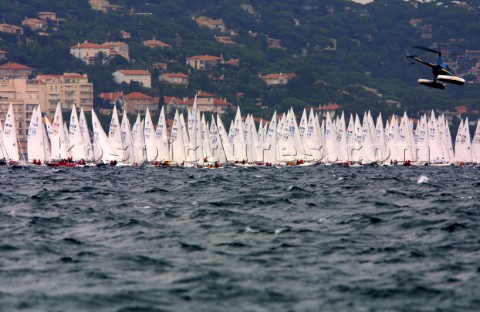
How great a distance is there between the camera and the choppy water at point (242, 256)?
26344mm

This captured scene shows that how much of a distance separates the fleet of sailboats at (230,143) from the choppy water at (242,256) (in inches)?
2714

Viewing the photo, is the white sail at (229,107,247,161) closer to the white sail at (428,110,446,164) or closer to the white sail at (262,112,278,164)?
the white sail at (262,112,278,164)

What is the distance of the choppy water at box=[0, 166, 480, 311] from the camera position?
86.4 feet

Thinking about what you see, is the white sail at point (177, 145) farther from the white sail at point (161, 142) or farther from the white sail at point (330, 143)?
the white sail at point (330, 143)

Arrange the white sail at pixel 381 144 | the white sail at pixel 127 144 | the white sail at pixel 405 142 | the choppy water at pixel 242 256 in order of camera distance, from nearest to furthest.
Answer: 1. the choppy water at pixel 242 256
2. the white sail at pixel 127 144
3. the white sail at pixel 381 144
4. the white sail at pixel 405 142

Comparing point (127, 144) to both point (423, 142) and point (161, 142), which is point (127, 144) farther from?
point (423, 142)

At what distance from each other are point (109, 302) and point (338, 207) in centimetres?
2163

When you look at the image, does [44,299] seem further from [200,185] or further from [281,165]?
[281,165]

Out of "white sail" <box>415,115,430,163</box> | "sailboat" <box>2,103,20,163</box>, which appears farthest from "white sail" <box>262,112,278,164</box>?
"sailboat" <box>2,103,20,163</box>

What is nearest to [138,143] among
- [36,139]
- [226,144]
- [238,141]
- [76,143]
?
[76,143]

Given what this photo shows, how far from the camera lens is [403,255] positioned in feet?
104

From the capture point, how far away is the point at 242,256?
31.7 metres

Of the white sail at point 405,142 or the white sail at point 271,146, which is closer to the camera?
the white sail at point 271,146

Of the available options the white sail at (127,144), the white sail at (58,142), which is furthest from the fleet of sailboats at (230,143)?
the white sail at (127,144)
